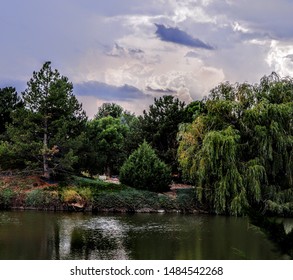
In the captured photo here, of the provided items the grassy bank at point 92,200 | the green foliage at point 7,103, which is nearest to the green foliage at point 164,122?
the grassy bank at point 92,200

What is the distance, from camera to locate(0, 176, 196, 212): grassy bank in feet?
85.3

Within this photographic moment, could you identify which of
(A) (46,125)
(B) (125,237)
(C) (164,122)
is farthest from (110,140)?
(B) (125,237)

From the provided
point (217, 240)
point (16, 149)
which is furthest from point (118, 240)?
point (16, 149)

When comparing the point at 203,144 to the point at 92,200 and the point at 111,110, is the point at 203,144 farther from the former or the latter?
the point at 111,110

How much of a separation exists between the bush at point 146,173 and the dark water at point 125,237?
3454 millimetres

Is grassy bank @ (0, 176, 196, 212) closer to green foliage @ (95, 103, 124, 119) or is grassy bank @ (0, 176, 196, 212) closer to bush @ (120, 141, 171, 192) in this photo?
bush @ (120, 141, 171, 192)

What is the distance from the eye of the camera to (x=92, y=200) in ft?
85.8

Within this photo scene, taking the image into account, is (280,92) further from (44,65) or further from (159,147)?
(44,65)

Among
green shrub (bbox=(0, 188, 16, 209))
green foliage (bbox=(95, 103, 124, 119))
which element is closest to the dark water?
green shrub (bbox=(0, 188, 16, 209))

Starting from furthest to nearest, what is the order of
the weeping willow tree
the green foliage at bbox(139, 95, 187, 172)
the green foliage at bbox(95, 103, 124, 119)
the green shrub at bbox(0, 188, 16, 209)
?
1. the green foliage at bbox(95, 103, 124, 119)
2. the green foliage at bbox(139, 95, 187, 172)
3. the green shrub at bbox(0, 188, 16, 209)
4. the weeping willow tree

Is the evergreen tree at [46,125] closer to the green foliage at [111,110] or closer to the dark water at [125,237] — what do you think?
the dark water at [125,237]

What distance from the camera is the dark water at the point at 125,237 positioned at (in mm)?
14352

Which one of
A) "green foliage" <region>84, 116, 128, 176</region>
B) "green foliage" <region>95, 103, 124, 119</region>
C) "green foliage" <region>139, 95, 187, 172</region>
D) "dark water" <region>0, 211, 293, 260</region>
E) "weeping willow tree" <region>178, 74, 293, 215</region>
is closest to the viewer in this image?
"dark water" <region>0, 211, 293, 260</region>

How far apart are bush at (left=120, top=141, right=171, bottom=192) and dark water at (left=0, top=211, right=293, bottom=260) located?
3454 mm
